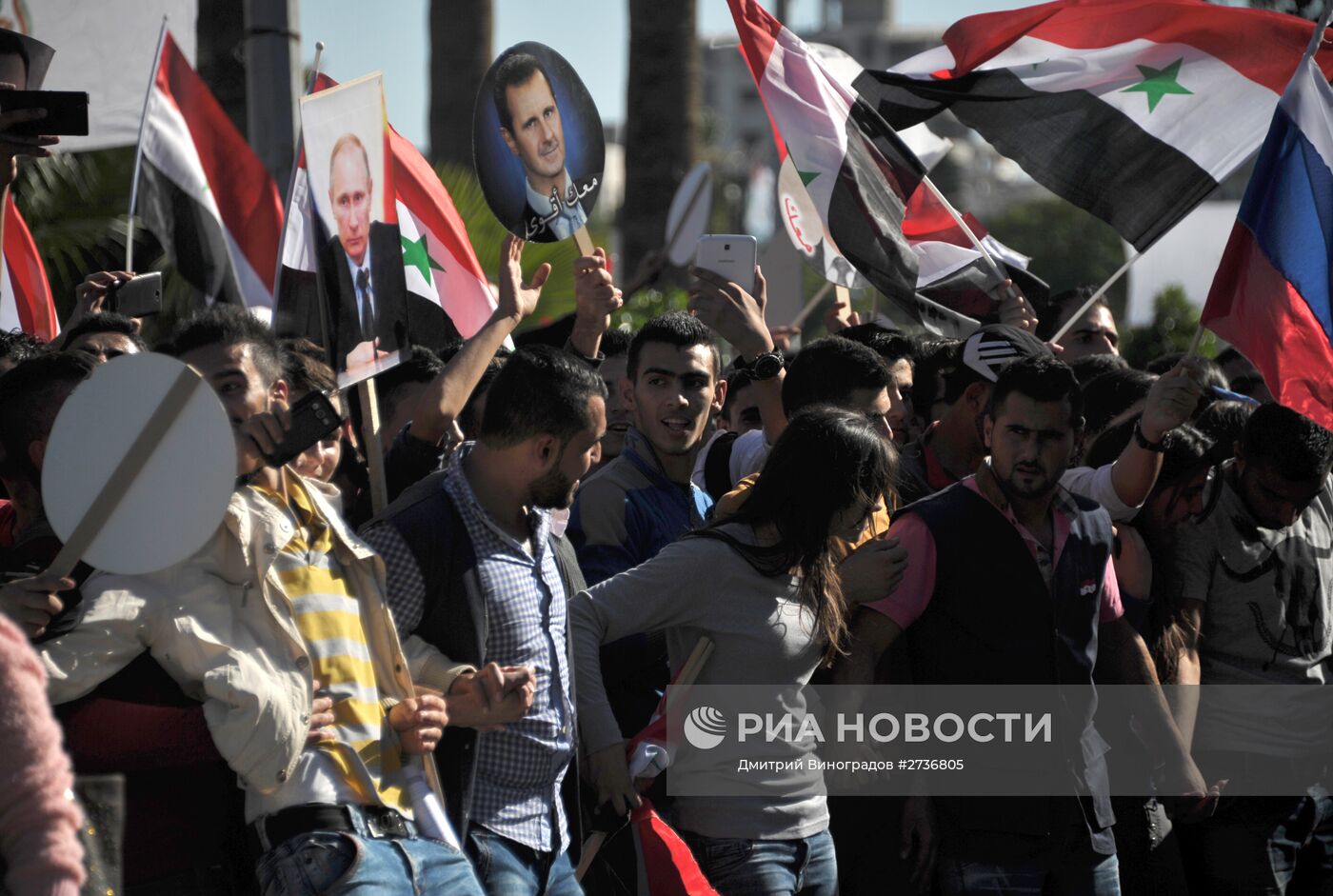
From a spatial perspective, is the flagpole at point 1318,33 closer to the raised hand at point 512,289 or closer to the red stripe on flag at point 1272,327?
the red stripe on flag at point 1272,327

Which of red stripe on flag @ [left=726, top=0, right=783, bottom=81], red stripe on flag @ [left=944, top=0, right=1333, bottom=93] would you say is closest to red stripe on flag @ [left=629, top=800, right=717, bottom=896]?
red stripe on flag @ [left=726, top=0, right=783, bottom=81]

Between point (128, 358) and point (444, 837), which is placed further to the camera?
point (444, 837)

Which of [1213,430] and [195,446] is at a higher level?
[195,446]

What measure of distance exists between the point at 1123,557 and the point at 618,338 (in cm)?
227

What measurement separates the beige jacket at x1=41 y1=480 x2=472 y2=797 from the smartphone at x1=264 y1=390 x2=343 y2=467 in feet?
0.34

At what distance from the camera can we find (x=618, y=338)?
642 centimetres

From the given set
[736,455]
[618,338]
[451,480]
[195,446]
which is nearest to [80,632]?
[195,446]

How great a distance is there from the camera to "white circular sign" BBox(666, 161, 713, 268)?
8.15 meters

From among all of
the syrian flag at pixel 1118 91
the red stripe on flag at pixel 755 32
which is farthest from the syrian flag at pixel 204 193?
the syrian flag at pixel 1118 91

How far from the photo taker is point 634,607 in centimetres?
383

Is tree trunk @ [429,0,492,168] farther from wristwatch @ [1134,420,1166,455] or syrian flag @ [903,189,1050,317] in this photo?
wristwatch @ [1134,420,1166,455]

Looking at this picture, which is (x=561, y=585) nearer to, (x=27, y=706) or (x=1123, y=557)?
(x=27, y=706)

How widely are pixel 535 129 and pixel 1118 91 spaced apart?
2.63m

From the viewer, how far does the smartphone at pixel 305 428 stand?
306 cm
